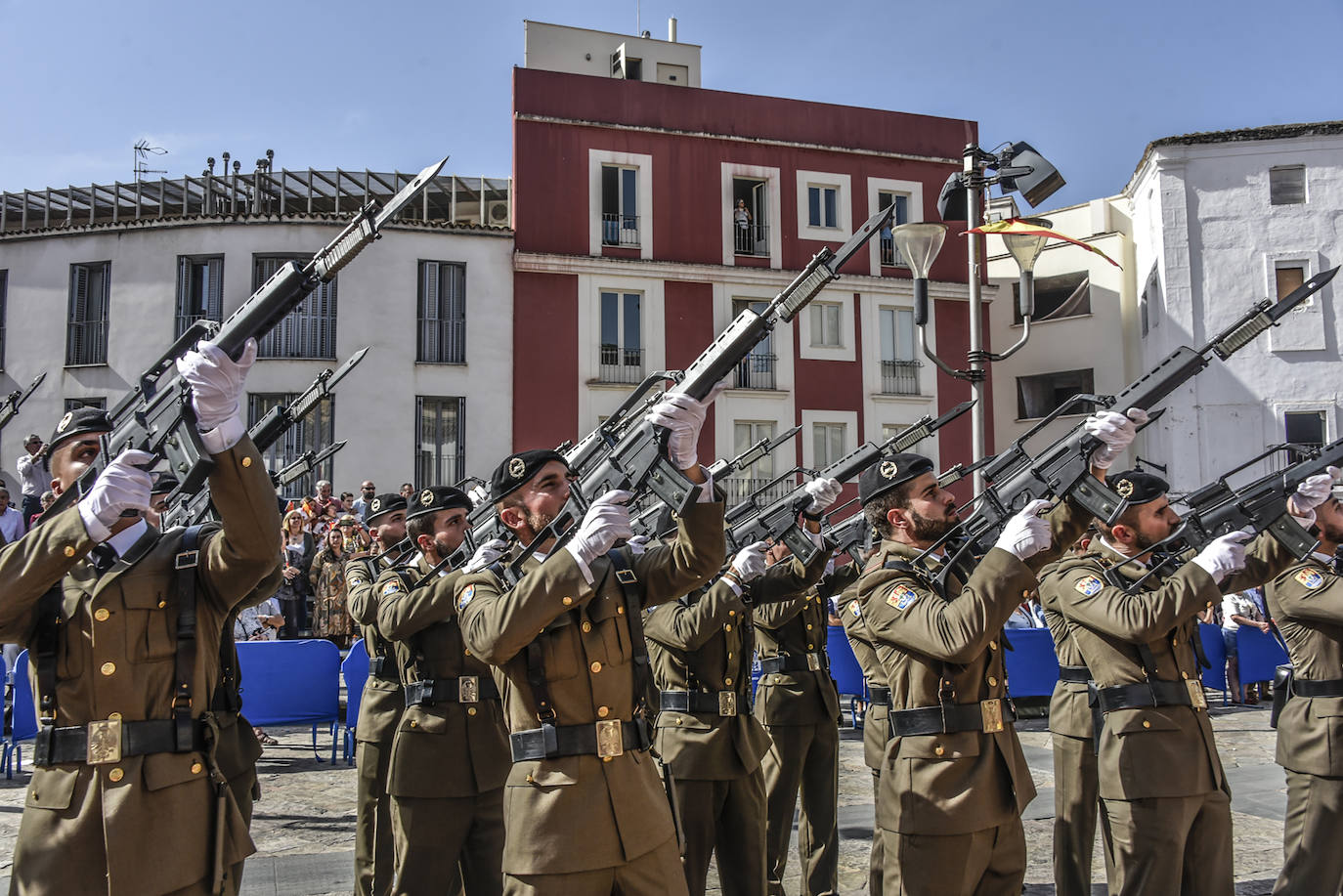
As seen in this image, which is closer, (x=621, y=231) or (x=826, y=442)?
(x=621, y=231)

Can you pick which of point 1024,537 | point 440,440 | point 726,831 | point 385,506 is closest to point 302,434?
point 440,440

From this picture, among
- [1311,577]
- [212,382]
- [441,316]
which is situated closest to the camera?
[212,382]

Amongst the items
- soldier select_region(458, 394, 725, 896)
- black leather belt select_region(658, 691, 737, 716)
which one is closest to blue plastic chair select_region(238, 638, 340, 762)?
black leather belt select_region(658, 691, 737, 716)

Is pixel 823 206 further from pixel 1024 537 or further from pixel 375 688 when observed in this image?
pixel 1024 537

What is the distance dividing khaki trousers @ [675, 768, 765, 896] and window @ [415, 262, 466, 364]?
19264 mm

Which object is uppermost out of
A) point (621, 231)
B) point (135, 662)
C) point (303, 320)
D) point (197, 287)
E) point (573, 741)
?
point (621, 231)

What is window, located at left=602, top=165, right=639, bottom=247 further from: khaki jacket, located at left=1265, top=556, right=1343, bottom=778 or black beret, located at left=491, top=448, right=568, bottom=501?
black beret, located at left=491, top=448, right=568, bottom=501

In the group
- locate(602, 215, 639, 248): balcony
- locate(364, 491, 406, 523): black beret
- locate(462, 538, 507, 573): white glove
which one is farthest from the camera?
locate(602, 215, 639, 248): balcony

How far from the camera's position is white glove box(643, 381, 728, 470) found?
4.48 m

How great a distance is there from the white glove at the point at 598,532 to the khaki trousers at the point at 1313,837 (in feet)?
12.6

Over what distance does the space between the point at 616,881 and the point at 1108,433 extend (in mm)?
3040

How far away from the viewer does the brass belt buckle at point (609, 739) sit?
13.5 feet

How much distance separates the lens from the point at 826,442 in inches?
1042

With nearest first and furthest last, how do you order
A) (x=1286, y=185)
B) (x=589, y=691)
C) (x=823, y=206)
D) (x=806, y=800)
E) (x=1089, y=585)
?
(x=589, y=691) < (x=1089, y=585) < (x=806, y=800) < (x=1286, y=185) < (x=823, y=206)
